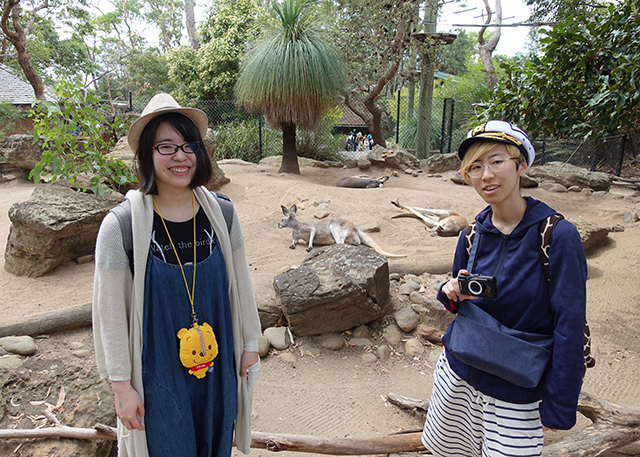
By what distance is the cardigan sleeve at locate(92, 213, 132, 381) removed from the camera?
4.71 feet

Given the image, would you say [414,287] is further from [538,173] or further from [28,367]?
[538,173]

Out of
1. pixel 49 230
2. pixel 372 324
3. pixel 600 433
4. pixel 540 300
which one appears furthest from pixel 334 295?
pixel 49 230

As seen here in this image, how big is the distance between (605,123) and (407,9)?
791cm

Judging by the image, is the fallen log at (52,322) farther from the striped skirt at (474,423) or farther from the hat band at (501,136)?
the hat band at (501,136)

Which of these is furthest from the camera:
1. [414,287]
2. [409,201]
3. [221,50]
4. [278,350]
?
[221,50]

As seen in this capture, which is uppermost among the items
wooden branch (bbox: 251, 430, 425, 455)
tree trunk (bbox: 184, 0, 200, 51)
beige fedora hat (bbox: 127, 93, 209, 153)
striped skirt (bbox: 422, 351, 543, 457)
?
tree trunk (bbox: 184, 0, 200, 51)

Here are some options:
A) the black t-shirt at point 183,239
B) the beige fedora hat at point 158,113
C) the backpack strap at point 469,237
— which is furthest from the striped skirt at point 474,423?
the beige fedora hat at point 158,113

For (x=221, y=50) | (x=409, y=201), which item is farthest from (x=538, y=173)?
(x=221, y=50)

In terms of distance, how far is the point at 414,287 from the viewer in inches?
191

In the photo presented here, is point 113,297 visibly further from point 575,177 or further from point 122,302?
point 575,177

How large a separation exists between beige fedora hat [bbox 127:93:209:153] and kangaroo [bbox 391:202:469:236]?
18.3 feet

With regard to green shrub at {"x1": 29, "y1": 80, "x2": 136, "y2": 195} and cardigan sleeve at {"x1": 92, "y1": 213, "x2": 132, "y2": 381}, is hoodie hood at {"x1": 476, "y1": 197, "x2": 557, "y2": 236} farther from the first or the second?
green shrub at {"x1": 29, "y1": 80, "x2": 136, "y2": 195}

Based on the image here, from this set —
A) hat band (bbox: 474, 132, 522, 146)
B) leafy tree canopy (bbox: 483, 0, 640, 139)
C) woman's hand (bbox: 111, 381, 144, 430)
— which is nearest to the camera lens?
hat band (bbox: 474, 132, 522, 146)

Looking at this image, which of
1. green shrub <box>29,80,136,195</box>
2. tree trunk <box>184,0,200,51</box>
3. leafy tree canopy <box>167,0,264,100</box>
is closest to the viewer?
green shrub <box>29,80,136,195</box>
